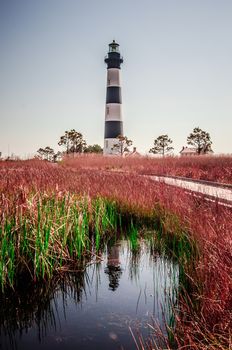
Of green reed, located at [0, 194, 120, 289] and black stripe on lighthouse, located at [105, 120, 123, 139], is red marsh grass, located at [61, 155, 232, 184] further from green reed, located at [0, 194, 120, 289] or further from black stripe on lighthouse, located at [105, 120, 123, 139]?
black stripe on lighthouse, located at [105, 120, 123, 139]

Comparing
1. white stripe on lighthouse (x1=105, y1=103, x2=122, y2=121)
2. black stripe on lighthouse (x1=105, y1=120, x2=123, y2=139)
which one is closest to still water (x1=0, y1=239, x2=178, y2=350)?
white stripe on lighthouse (x1=105, y1=103, x2=122, y2=121)

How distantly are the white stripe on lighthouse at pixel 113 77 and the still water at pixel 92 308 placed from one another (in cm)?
3442

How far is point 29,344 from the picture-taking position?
9.04 feet

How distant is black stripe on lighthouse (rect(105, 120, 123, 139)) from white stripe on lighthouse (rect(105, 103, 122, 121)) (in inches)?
22.7

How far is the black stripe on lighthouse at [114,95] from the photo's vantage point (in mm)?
36622

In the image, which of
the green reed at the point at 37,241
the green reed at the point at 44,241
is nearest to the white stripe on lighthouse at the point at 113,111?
the green reed at the point at 44,241

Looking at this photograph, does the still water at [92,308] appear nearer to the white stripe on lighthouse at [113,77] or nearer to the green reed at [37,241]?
the green reed at [37,241]

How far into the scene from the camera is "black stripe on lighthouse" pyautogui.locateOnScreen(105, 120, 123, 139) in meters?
37.2

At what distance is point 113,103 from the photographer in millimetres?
36625

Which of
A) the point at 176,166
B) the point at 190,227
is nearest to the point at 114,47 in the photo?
the point at 176,166

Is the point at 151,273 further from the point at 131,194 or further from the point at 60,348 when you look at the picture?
the point at 131,194

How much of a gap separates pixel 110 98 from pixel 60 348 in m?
35.5

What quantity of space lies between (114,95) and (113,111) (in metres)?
1.83

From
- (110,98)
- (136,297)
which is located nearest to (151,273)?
(136,297)
